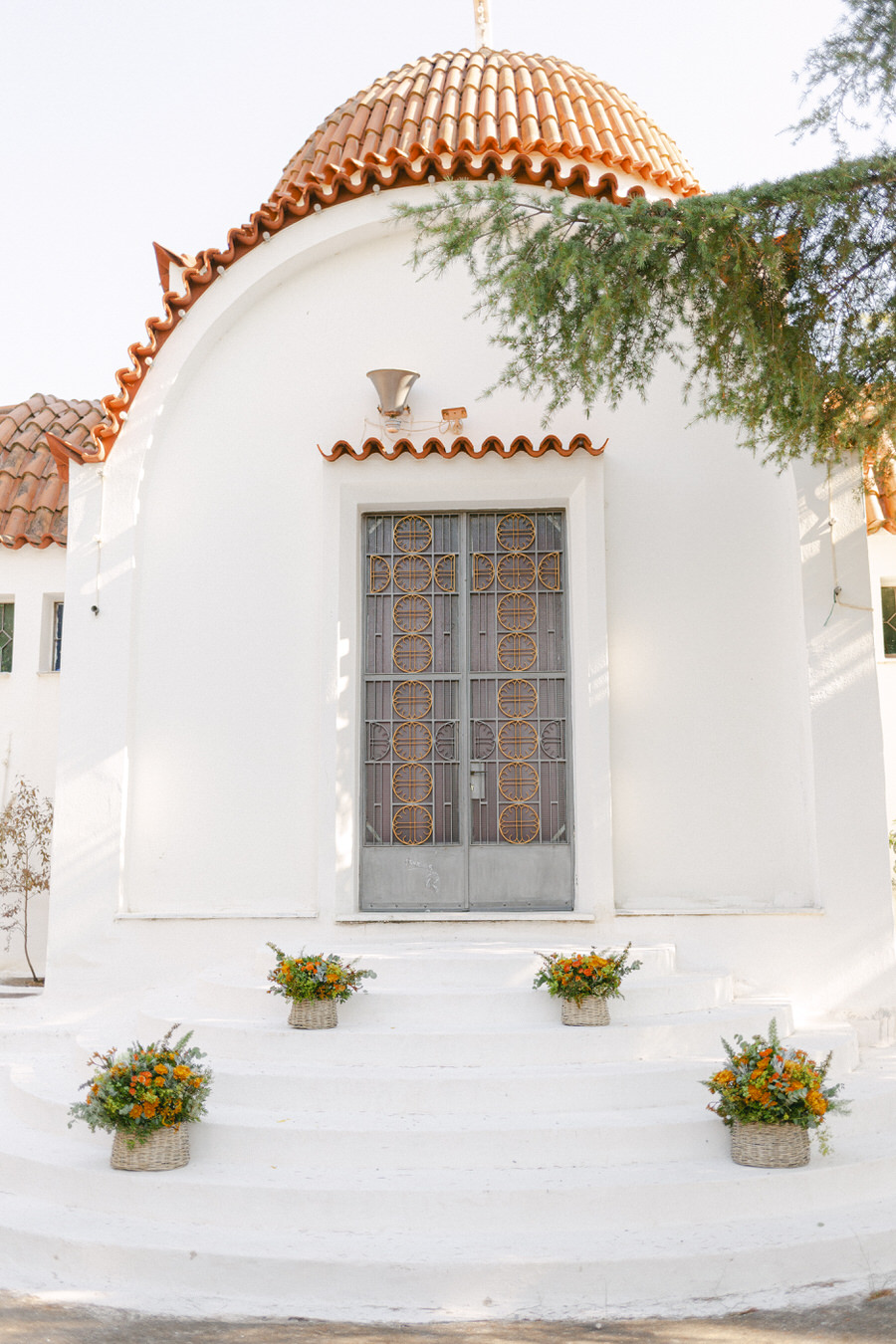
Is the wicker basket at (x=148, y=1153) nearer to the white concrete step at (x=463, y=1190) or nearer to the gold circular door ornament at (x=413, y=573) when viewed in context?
the white concrete step at (x=463, y=1190)

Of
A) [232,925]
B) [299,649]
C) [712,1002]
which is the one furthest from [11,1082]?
[712,1002]

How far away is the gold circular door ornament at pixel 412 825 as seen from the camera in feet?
24.9

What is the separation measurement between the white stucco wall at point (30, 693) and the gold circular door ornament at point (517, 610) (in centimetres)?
408

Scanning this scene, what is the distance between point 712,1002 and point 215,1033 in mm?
2819

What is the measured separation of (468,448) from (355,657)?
1.62 m

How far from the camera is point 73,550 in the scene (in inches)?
305

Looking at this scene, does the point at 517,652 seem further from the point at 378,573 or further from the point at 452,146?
the point at 452,146

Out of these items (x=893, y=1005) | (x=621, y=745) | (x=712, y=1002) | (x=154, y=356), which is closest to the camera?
(x=712, y=1002)

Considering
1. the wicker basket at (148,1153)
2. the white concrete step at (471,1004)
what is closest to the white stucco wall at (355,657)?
the white concrete step at (471,1004)

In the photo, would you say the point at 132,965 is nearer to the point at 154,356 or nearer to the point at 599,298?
the point at 154,356

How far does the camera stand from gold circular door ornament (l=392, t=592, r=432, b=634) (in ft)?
25.6

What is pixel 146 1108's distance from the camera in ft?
15.7

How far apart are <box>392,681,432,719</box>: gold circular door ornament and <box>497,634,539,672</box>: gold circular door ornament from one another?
1.89 ft

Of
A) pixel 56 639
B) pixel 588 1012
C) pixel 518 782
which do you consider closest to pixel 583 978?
pixel 588 1012
